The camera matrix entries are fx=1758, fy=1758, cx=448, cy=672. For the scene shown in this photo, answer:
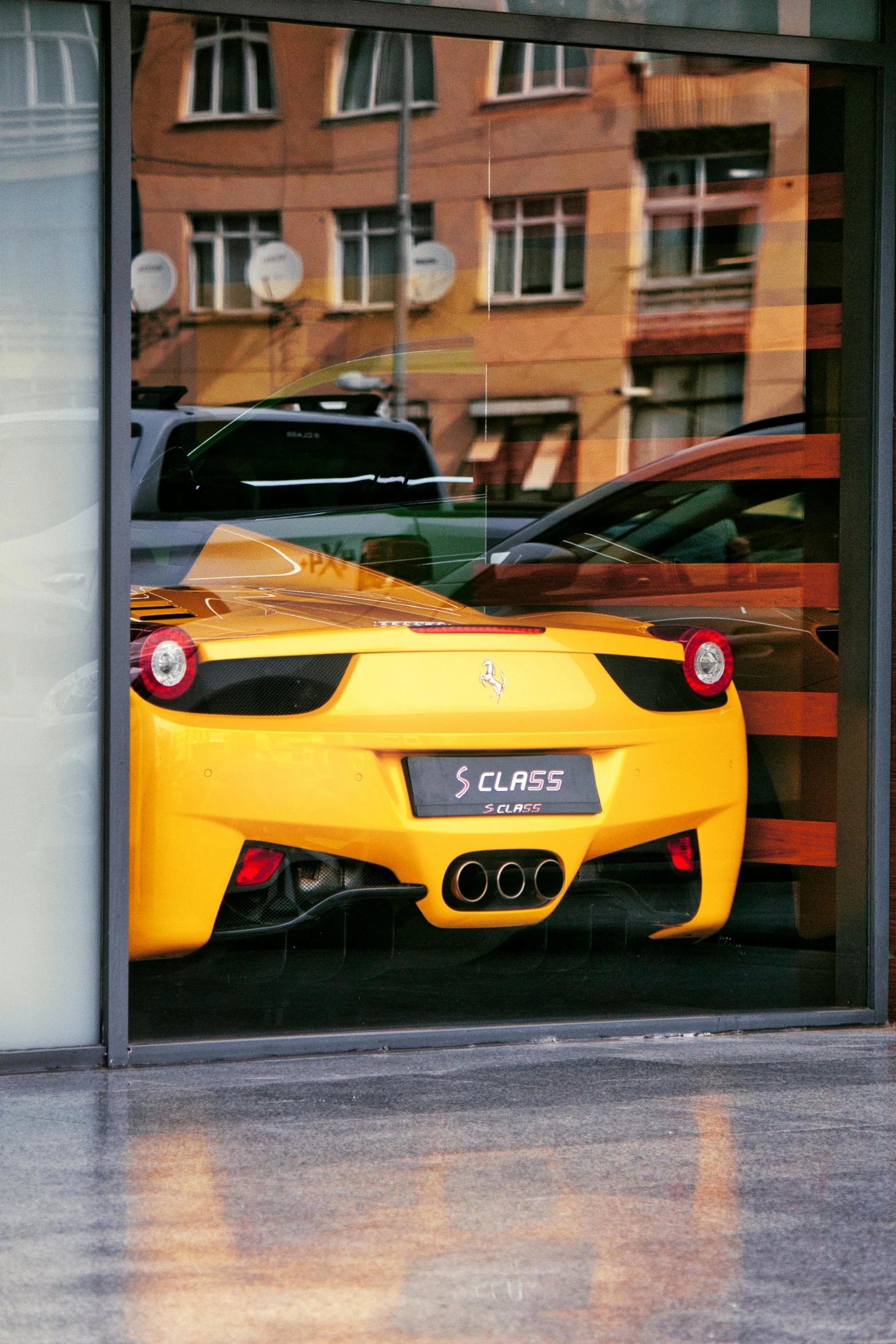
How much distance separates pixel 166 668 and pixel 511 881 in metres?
1.04

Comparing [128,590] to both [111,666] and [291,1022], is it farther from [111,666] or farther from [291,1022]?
[291,1022]

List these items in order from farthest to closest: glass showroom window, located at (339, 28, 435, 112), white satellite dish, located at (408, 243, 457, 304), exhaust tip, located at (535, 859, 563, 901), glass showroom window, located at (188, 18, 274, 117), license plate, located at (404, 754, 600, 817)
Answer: white satellite dish, located at (408, 243, 457, 304) < glass showroom window, located at (188, 18, 274, 117) < glass showroom window, located at (339, 28, 435, 112) < exhaust tip, located at (535, 859, 563, 901) < license plate, located at (404, 754, 600, 817)

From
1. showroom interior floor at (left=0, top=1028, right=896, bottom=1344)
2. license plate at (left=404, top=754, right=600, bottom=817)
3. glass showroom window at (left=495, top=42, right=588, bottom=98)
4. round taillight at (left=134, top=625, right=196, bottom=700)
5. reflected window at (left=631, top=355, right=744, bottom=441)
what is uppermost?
glass showroom window at (left=495, top=42, right=588, bottom=98)

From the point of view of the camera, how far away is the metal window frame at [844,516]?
4.23 m

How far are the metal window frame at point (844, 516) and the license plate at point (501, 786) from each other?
603 millimetres

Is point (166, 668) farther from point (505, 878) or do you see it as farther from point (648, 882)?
point (648, 882)

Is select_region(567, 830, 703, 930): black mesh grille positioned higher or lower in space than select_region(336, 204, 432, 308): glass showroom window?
lower

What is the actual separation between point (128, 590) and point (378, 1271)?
1.92 metres

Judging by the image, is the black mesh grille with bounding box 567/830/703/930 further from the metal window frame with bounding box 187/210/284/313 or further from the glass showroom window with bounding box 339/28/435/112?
the metal window frame with bounding box 187/210/284/313

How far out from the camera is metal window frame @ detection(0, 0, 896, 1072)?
423cm

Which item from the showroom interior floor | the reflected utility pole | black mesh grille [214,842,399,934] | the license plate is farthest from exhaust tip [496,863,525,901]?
the reflected utility pole

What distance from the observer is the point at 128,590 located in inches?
168

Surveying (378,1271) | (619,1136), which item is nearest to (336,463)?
(619,1136)

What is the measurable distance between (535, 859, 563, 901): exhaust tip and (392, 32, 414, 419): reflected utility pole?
279cm
